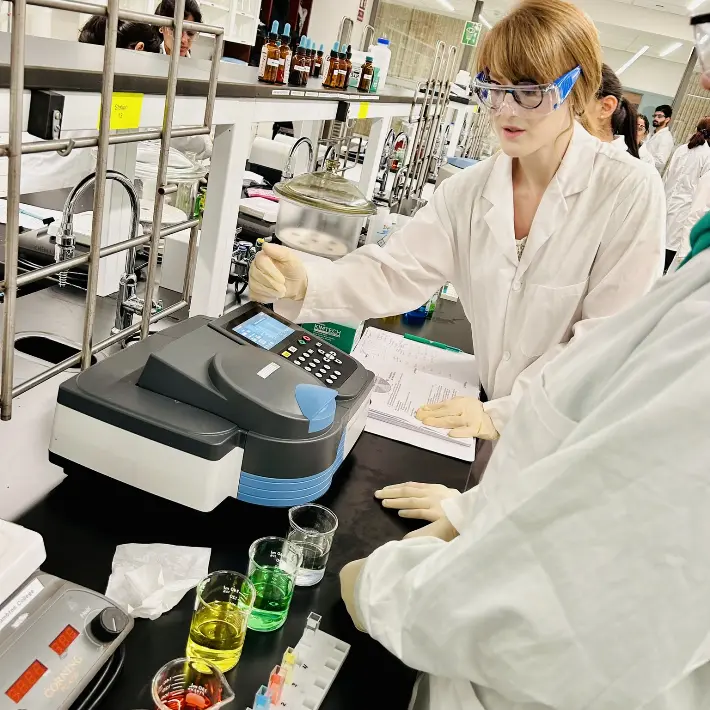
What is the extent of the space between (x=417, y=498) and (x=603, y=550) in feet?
2.08

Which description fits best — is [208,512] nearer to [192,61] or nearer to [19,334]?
[19,334]

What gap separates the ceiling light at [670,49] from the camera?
40.6ft

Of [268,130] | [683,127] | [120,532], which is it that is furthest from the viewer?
[683,127]

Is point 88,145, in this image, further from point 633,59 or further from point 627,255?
point 633,59

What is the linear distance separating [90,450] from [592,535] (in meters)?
0.76

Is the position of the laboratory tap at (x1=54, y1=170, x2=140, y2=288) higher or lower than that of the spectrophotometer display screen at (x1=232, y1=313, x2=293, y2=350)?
higher

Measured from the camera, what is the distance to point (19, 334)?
1.67 meters

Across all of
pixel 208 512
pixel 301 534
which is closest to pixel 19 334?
pixel 208 512

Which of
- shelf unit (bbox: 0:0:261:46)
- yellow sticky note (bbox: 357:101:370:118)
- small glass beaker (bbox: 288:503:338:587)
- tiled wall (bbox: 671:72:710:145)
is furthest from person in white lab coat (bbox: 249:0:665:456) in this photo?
tiled wall (bbox: 671:72:710:145)

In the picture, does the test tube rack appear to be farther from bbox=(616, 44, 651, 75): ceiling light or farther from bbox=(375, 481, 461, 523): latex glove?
bbox=(616, 44, 651, 75): ceiling light

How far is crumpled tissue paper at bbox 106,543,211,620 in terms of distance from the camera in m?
0.87

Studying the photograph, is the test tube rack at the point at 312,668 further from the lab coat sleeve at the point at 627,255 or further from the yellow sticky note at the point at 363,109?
the yellow sticky note at the point at 363,109

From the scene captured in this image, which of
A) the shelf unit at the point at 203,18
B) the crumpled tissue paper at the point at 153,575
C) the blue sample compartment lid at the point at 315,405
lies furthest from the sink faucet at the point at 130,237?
the shelf unit at the point at 203,18

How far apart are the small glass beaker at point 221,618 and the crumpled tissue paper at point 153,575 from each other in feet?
0.22
